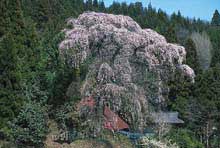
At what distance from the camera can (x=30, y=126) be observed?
18.1 m

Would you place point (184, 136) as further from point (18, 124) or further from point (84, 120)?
point (18, 124)

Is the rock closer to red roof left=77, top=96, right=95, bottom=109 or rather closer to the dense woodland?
red roof left=77, top=96, right=95, bottom=109

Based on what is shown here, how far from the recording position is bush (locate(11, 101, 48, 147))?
18031 mm

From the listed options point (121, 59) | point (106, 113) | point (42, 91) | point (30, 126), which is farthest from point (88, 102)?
point (42, 91)

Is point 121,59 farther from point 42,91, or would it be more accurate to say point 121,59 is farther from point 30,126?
point 42,91

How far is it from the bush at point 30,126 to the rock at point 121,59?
2765 millimetres

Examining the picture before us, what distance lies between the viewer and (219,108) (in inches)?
1065

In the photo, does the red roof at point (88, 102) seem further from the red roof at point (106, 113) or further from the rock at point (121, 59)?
the rock at point (121, 59)

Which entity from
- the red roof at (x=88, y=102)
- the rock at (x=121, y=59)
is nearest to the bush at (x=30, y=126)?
the red roof at (x=88, y=102)

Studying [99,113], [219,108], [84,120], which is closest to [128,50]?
[99,113]

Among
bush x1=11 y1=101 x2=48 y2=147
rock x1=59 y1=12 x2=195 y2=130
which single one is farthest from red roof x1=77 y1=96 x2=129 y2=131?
bush x1=11 y1=101 x2=48 y2=147

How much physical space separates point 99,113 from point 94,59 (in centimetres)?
190

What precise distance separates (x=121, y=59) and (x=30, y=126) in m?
4.84

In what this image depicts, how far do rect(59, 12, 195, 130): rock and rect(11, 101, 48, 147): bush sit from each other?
276 cm
